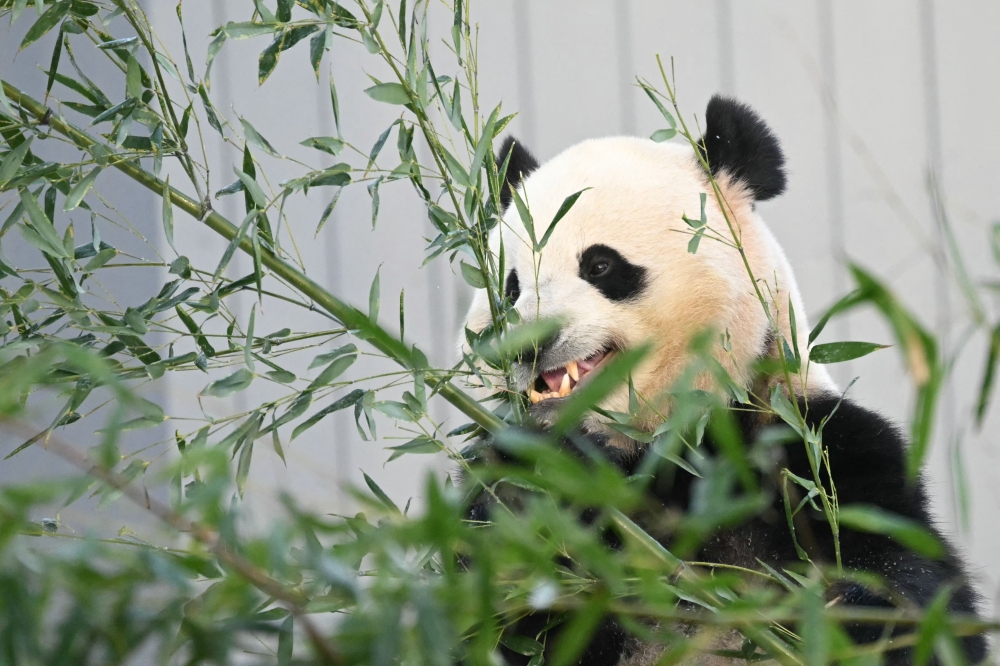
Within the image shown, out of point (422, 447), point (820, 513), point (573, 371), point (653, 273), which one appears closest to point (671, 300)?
point (653, 273)

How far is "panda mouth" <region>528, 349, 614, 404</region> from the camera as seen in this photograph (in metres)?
1.17

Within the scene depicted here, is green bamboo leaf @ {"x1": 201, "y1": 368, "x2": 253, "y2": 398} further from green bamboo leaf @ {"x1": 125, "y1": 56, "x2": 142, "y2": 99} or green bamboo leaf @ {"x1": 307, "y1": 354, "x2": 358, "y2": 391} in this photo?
green bamboo leaf @ {"x1": 125, "y1": 56, "x2": 142, "y2": 99}

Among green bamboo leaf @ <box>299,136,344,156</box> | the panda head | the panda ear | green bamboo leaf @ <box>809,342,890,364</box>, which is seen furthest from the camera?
the panda ear

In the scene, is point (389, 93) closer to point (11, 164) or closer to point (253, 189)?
point (253, 189)

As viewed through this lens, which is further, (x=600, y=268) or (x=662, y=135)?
(x=600, y=268)

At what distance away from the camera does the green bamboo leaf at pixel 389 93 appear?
665 mm

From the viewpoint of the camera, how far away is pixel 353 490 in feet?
1.24

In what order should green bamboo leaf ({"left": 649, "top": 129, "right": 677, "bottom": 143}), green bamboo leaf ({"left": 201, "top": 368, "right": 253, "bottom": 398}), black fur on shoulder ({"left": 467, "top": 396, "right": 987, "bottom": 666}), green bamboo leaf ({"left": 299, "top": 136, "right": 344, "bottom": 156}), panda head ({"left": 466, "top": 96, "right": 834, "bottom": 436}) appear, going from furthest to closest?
panda head ({"left": 466, "top": 96, "right": 834, "bottom": 436}), black fur on shoulder ({"left": 467, "top": 396, "right": 987, "bottom": 666}), green bamboo leaf ({"left": 649, "top": 129, "right": 677, "bottom": 143}), green bamboo leaf ({"left": 299, "top": 136, "right": 344, "bottom": 156}), green bamboo leaf ({"left": 201, "top": 368, "right": 253, "bottom": 398})

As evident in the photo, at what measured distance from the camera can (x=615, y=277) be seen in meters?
1.21

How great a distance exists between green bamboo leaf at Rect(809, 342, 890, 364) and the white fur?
53 cm

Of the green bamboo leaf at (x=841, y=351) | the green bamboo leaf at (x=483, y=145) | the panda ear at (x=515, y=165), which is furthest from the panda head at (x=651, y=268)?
the green bamboo leaf at (x=841, y=351)

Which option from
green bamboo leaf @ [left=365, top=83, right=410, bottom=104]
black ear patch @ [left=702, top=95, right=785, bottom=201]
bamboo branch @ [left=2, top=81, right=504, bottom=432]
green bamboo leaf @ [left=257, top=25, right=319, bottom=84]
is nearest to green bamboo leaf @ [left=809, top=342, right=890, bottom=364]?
bamboo branch @ [left=2, top=81, right=504, bottom=432]

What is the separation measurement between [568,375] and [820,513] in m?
0.33

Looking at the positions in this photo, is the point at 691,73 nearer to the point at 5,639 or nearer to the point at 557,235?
the point at 557,235
